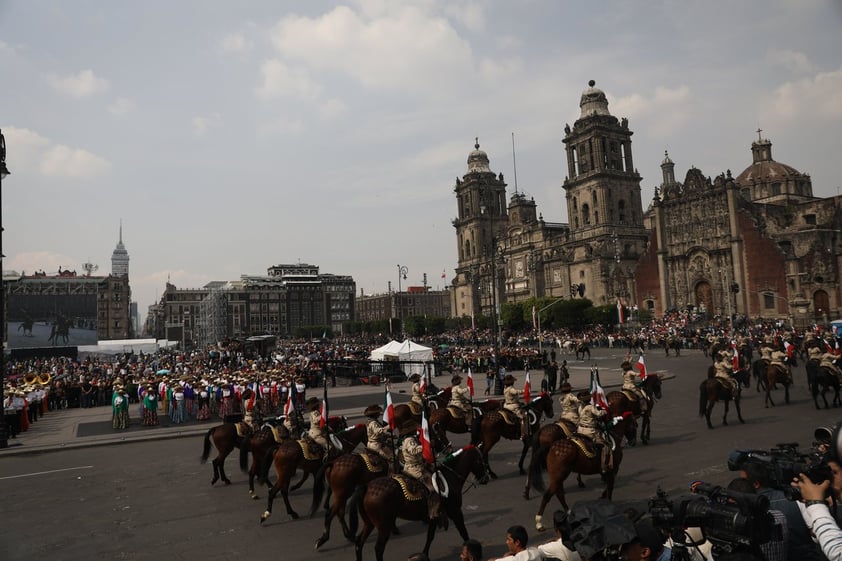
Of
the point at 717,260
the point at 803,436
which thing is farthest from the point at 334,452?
the point at 717,260

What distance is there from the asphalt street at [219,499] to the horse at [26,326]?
2921 inches

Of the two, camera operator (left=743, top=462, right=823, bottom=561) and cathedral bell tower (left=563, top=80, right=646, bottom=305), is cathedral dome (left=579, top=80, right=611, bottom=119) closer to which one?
cathedral bell tower (left=563, top=80, right=646, bottom=305)

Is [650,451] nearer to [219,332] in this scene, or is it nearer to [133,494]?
[133,494]

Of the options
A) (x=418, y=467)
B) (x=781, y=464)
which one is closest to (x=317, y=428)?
(x=418, y=467)

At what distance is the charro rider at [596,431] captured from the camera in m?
10.3

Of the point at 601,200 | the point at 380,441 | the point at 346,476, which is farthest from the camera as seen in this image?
the point at 601,200

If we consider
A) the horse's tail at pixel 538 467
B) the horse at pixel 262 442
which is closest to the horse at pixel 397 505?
the horse's tail at pixel 538 467

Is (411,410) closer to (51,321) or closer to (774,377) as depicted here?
(774,377)

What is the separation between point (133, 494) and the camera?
516 inches

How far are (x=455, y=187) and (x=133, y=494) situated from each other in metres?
113

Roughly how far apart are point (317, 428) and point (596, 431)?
A: 18.3 feet

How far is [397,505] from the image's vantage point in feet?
27.1

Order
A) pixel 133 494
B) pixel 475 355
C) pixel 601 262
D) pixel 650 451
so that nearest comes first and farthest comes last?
pixel 133 494, pixel 650 451, pixel 475 355, pixel 601 262

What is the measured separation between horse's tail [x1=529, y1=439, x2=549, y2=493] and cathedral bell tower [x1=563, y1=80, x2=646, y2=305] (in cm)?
7583
